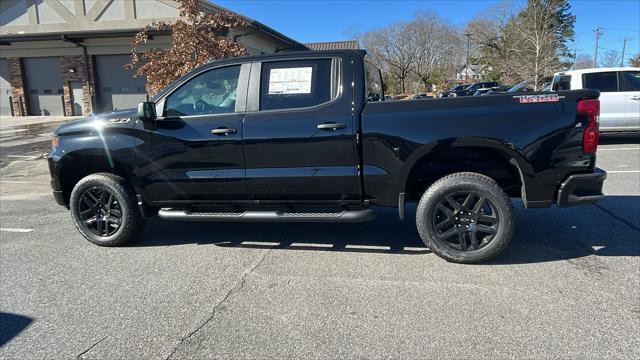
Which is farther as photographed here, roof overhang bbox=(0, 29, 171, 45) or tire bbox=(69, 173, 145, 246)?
roof overhang bbox=(0, 29, 171, 45)

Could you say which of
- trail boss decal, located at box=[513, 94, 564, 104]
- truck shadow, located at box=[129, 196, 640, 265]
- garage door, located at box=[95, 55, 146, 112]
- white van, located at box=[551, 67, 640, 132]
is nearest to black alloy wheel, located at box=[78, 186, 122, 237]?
truck shadow, located at box=[129, 196, 640, 265]

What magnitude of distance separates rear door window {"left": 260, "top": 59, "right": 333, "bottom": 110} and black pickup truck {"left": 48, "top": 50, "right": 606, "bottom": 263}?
0.04 feet

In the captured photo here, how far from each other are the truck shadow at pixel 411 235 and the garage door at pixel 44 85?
2265cm

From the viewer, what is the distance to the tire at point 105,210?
4816 mm

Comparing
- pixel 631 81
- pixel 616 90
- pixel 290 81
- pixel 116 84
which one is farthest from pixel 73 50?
pixel 631 81

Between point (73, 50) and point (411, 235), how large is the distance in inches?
952

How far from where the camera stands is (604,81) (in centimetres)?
1137

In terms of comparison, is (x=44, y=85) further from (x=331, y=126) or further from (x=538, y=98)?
(x=538, y=98)

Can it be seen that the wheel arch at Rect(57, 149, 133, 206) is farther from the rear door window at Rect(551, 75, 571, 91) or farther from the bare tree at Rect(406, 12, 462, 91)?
the bare tree at Rect(406, 12, 462, 91)

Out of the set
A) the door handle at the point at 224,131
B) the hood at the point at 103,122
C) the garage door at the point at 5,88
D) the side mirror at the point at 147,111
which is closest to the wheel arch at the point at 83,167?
the hood at the point at 103,122

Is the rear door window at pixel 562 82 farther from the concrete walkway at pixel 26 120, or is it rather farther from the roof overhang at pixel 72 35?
the concrete walkway at pixel 26 120

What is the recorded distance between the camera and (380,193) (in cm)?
429

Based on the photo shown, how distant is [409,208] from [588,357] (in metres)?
3.48

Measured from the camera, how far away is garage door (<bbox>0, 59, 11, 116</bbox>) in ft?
80.9
